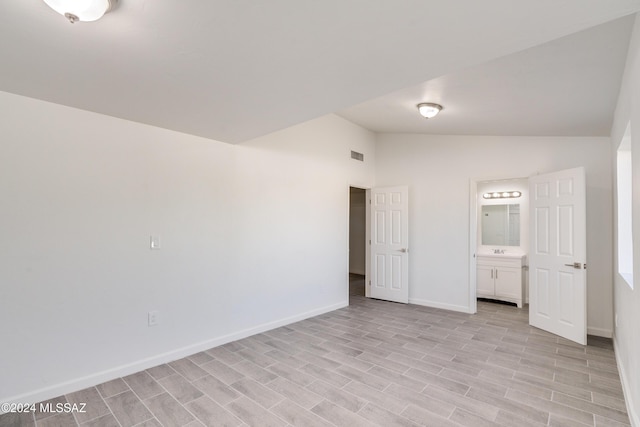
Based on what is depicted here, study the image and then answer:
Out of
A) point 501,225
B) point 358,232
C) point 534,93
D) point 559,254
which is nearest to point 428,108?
point 534,93

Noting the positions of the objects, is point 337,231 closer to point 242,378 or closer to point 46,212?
point 242,378

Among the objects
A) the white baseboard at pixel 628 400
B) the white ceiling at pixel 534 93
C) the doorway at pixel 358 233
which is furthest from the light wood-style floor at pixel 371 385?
the doorway at pixel 358 233

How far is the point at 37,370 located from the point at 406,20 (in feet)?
11.4

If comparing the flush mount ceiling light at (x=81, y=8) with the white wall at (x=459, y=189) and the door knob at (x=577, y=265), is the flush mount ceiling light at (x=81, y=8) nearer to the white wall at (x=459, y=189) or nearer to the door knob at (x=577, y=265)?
the door knob at (x=577, y=265)

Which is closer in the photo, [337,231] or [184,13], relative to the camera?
[184,13]

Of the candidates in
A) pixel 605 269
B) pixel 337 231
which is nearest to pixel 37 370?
pixel 337 231

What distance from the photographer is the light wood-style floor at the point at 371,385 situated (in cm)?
226

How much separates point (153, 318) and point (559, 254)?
15.4 feet

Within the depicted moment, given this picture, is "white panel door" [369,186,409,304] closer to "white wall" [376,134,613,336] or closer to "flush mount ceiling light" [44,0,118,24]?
"white wall" [376,134,613,336]

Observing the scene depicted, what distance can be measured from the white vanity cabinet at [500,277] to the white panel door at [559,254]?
108 centimetres

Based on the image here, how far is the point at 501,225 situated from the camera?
607cm

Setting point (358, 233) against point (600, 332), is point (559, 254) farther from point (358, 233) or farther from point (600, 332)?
point (358, 233)

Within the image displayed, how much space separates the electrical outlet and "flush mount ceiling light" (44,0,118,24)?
8.31 feet

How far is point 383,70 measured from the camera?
202 cm
